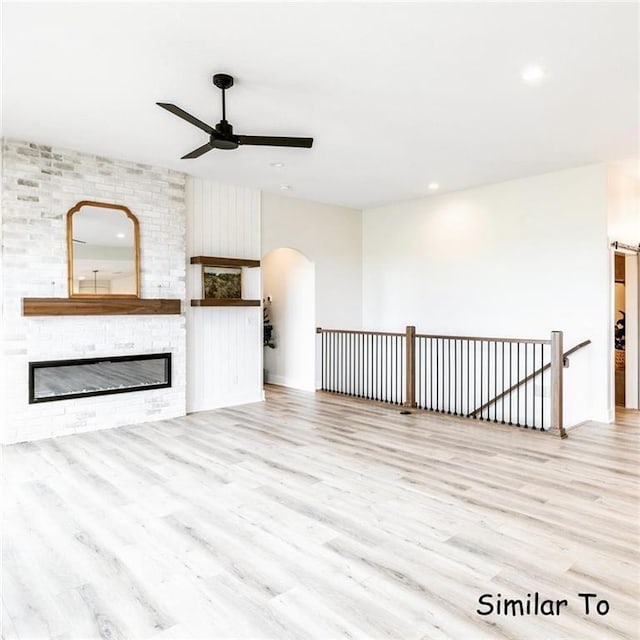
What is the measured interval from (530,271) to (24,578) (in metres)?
6.16

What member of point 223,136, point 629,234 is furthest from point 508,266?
point 223,136

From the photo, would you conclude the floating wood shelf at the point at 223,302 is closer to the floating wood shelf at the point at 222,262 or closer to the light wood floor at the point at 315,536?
the floating wood shelf at the point at 222,262

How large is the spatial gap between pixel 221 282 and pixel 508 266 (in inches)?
156

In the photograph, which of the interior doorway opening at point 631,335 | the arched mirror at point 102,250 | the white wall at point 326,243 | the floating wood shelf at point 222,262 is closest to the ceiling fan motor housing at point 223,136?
the arched mirror at point 102,250

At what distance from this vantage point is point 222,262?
646cm

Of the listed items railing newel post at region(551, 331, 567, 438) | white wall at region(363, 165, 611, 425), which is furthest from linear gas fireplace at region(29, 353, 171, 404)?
railing newel post at region(551, 331, 567, 438)

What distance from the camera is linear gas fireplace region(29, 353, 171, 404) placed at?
509 centimetres

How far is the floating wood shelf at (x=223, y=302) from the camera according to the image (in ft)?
20.6

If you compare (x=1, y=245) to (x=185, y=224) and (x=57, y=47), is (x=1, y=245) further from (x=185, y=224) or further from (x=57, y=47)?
(x=57, y=47)

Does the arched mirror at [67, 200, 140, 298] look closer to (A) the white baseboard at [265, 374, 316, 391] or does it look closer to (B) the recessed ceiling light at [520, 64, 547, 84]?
(A) the white baseboard at [265, 374, 316, 391]

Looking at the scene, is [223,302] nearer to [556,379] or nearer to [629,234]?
[556,379]

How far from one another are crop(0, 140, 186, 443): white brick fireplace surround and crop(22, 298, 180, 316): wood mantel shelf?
13 centimetres

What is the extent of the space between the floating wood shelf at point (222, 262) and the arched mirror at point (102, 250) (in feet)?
2.59

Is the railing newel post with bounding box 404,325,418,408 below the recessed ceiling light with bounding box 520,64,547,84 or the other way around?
below
